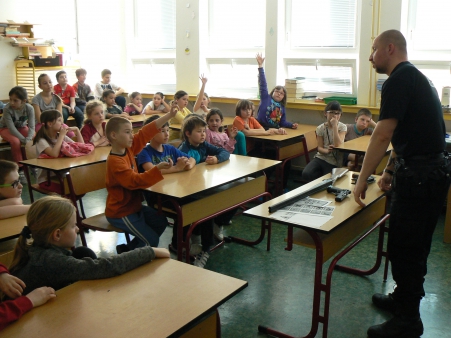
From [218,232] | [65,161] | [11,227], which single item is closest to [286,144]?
[218,232]

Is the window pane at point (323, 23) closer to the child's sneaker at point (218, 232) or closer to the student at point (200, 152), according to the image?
the student at point (200, 152)

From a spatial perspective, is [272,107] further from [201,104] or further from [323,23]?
[323,23]

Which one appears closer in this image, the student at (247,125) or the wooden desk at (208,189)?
the wooden desk at (208,189)

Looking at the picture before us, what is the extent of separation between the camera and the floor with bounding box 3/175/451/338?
273cm

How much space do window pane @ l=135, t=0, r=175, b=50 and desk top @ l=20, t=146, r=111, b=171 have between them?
13.9ft

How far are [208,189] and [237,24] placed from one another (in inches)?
171

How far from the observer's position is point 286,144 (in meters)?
5.33

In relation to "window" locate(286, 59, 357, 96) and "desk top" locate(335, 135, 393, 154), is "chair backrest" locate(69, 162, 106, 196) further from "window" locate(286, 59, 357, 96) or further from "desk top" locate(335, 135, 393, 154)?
"window" locate(286, 59, 357, 96)

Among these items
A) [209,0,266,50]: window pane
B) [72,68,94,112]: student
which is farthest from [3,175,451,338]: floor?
[72,68,94,112]: student

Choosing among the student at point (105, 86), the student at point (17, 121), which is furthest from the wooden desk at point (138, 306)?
the student at point (105, 86)

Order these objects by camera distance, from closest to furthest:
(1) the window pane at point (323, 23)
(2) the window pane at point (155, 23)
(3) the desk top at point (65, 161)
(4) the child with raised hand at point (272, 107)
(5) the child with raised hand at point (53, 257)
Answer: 1. (5) the child with raised hand at point (53, 257)
2. (3) the desk top at point (65, 161)
3. (4) the child with raised hand at point (272, 107)
4. (1) the window pane at point (323, 23)
5. (2) the window pane at point (155, 23)

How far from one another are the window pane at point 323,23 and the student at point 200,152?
114 inches

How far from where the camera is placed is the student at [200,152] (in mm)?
3510

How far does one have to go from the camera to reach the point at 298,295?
10.0ft
